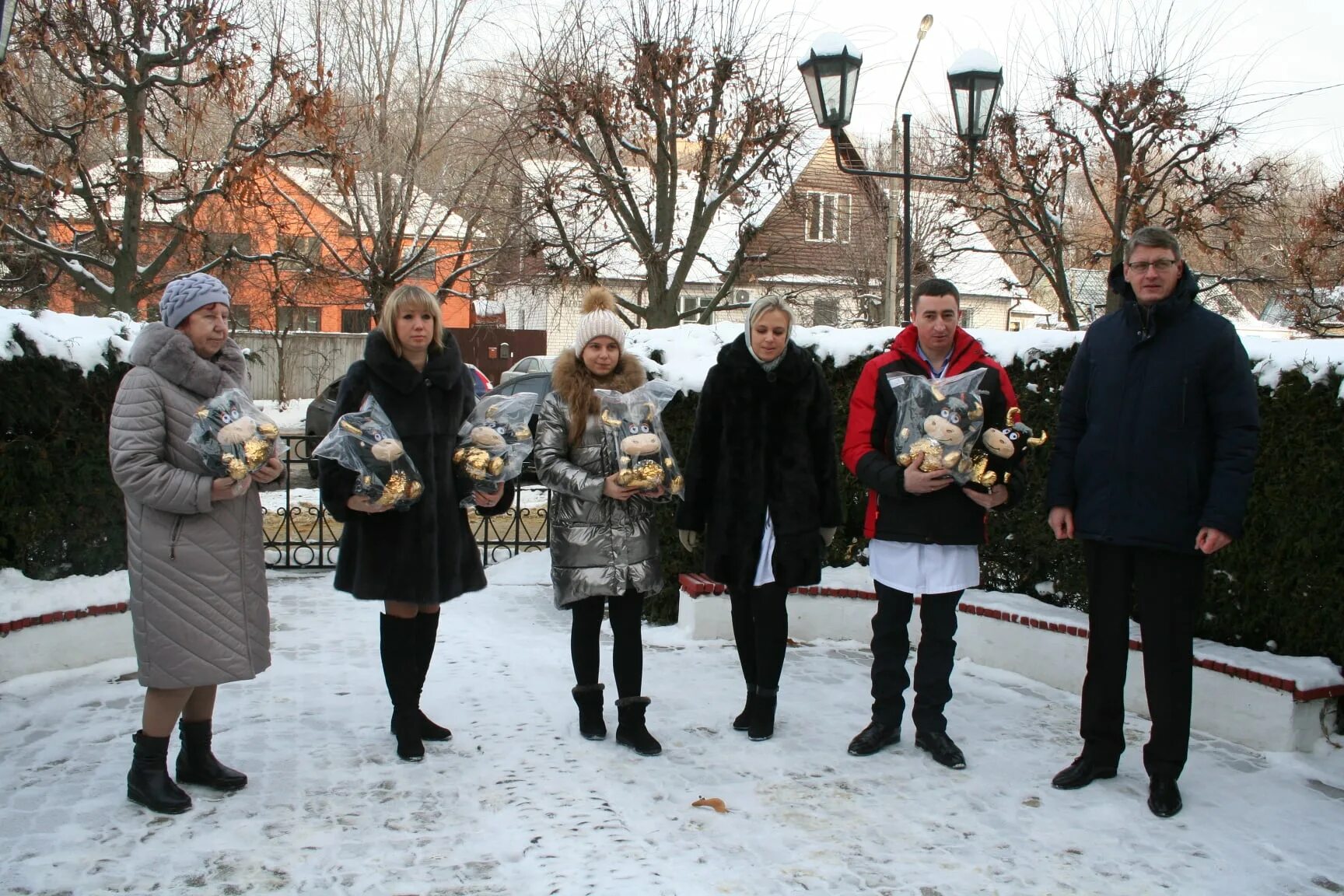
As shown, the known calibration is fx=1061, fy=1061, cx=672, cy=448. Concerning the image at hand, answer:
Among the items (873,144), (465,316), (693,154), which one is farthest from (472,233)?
(465,316)

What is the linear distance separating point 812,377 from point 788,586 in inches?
34.5

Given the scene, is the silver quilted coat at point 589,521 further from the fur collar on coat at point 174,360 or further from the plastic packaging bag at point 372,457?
the fur collar on coat at point 174,360

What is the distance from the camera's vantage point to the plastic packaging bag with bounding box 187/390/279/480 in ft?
11.5

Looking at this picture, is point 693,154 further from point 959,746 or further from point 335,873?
point 335,873

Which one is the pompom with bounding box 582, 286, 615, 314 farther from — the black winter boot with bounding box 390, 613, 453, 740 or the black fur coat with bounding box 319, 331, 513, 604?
the black winter boot with bounding box 390, 613, 453, 740

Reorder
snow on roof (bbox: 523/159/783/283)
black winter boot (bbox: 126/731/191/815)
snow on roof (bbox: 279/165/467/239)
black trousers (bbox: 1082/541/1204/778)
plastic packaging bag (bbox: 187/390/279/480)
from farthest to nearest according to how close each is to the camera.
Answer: snow on roof (bbox: 279/165/467/239)
snow on roof (bbox: 523/159/783/283)
black trousers (bbox: 1082/541/1204/778)
black winter boot (bbox: 126/731/191/815)
plastic packaging bag (bbox: 187/390/279/480)

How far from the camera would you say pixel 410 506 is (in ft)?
13.2

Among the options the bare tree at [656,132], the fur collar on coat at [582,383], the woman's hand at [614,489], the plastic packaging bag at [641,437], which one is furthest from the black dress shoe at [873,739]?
the bare tree at [656,132]

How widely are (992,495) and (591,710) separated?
184 cm

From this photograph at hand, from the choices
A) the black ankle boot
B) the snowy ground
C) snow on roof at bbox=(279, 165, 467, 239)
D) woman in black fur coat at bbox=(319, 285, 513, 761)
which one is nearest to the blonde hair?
woman in black fur coat at bbox=(319, 285, 513, 761)

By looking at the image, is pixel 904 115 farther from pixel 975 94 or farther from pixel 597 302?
pixel 597 302

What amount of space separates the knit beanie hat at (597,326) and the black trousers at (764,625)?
117 cm

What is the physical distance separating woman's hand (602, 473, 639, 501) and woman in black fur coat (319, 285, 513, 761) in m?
0.44

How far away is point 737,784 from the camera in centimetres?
397
